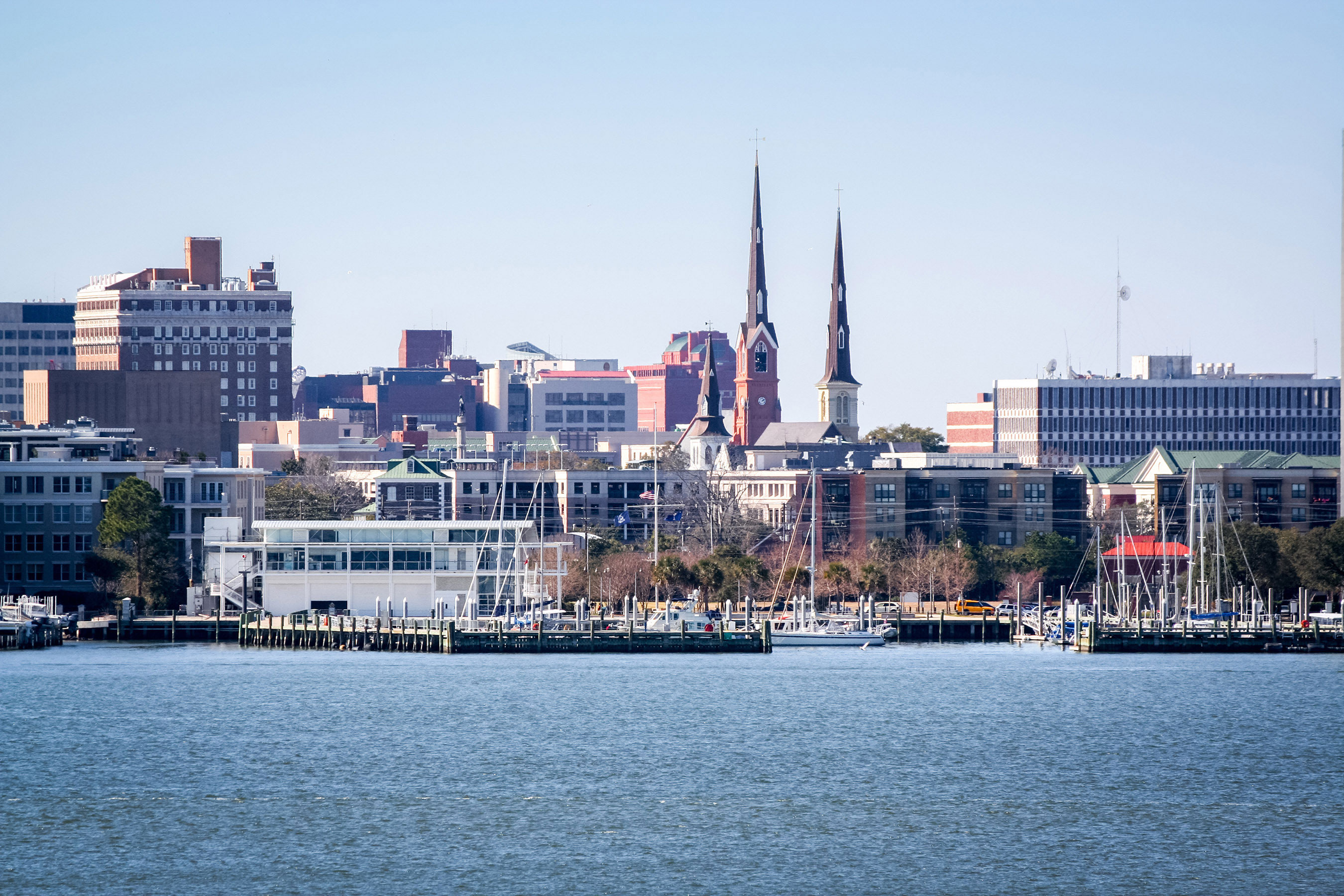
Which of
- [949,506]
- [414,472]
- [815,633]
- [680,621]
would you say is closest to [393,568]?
[680,621]

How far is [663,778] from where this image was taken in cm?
7450

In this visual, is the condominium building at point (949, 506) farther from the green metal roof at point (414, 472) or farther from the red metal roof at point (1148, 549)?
the green metal roof at point (414, 472)

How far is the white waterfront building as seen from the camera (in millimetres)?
126250

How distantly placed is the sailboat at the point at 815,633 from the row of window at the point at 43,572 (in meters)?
44.4

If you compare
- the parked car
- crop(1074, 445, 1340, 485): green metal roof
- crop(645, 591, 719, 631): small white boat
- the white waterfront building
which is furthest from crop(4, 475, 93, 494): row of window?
crop(1074, 445, 1340, 485): green metal roof

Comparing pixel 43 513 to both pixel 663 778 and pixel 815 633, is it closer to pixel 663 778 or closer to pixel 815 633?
pixel 815 633

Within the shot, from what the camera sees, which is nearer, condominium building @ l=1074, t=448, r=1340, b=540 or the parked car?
the parked car

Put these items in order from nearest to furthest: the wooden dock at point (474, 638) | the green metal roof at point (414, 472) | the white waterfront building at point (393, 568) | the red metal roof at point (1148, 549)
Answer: the wooden dock at point (474, 638)
the white waterfront building at point (393, 568)
the red metal roof at point (1148, 549)
the green metal roof at point (414, 472)

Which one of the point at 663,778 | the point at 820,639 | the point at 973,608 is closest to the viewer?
the point at 663,778

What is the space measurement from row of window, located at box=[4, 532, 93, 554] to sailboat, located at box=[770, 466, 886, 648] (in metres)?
44.7

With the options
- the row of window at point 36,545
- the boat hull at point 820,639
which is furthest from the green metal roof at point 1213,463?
the row of window at point 36,545

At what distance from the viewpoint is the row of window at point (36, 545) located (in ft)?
445

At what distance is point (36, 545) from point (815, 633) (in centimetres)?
4988

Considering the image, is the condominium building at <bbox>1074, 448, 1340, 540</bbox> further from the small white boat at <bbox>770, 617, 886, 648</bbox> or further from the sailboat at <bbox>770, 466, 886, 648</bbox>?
the small white boat at <bbox>770, 617, 886, 648</bbox>
